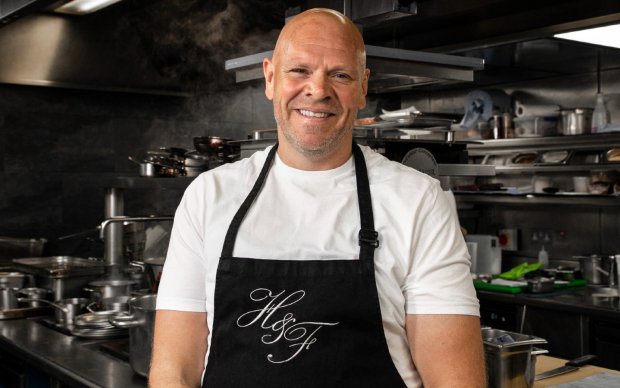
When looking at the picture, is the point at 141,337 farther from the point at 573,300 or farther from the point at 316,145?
the point at 573,300

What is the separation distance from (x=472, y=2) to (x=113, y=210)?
8.38 ft

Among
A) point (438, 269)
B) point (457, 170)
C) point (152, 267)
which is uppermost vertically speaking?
point (457, 170)

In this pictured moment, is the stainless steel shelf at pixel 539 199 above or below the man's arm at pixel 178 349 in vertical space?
above

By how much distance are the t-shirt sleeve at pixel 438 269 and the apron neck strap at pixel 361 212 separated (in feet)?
0.36

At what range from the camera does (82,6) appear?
542 cm

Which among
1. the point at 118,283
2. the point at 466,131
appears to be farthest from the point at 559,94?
the point at 118,283

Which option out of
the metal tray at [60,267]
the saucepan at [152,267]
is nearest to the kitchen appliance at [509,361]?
the saucepan at [152,267]

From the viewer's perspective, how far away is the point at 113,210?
15.4 feet

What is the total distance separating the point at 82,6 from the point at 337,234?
13.8 ft

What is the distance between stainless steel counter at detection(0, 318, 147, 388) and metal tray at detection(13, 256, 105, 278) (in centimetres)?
34

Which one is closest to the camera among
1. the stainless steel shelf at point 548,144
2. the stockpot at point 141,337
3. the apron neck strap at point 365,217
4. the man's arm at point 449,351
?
the man's arm at point 449,351

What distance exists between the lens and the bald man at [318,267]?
178 cm

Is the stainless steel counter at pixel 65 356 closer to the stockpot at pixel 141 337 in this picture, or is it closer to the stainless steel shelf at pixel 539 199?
the stockpot at pixel 141 337

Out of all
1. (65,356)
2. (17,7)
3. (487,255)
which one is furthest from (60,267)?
(487,255)
